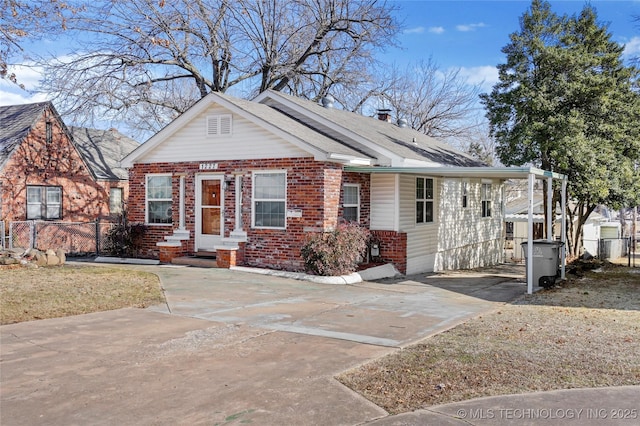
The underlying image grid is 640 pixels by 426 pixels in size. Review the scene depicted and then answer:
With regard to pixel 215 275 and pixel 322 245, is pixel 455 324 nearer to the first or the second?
pixel 322 245

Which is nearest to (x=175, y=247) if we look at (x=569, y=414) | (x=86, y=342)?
(x=86, y=342)

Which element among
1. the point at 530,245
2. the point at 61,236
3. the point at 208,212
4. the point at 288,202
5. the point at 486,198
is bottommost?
the point at 61,236

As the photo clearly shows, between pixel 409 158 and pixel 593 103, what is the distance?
20.8 feet

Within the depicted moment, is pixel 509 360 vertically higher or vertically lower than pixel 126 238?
lower

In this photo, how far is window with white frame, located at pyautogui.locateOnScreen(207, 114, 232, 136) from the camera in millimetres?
15664

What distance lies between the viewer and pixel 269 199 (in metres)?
15.1

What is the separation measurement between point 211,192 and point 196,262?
2113mm

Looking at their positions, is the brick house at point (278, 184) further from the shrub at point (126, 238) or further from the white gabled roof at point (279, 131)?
the shrub at point (126, 238)

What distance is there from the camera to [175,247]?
1627 cm

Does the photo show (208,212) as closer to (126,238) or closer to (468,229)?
(126,238)

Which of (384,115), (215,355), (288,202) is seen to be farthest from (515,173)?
(384,115)

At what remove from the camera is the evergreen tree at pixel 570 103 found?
17.2m

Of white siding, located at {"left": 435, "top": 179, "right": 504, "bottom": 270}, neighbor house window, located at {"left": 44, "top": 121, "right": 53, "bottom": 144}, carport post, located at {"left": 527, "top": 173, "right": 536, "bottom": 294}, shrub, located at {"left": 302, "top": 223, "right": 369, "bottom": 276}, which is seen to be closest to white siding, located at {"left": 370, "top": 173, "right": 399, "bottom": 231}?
shrub, located at {"left": 302, "top": 223, "right": 369, "bottom": 276}

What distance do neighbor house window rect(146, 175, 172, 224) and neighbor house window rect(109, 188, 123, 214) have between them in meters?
10.6
